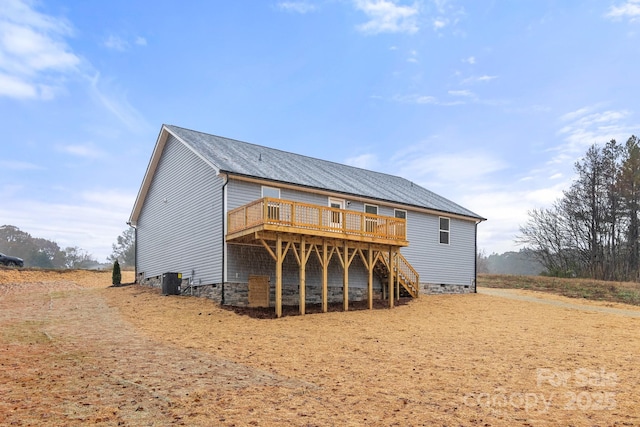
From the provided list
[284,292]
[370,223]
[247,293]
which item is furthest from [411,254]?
[247,293]

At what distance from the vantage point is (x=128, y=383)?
7555mm

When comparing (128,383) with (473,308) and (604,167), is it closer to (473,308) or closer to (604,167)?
(473,308)

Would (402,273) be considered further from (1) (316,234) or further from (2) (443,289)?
(1) (316,234)

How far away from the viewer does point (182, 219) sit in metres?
21.0

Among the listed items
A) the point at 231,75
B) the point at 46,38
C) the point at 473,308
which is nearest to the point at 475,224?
the point at 473,308

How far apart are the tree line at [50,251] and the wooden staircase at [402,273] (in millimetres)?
46740

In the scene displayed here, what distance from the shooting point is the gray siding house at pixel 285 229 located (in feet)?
56.4

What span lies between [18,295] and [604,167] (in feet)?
128

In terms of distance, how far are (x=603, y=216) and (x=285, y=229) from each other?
31112 millimetres

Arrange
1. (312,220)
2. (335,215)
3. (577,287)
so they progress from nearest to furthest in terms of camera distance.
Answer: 1. (312,220)
2. (335,215)
3. (577,287)

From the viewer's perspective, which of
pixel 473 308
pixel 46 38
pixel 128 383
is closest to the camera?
pixel 128 383

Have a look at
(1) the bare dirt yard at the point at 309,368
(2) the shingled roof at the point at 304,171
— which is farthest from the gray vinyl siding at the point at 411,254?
(1) the bare dirt yard at the point at 309,368

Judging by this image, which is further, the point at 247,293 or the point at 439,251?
the point at 439,251

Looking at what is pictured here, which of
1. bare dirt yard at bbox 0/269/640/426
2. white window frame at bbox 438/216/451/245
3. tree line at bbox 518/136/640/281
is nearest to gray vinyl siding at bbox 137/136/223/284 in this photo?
bare dirt yard at bbox 0/269/640/426
